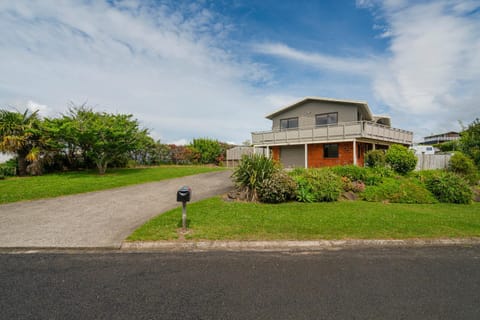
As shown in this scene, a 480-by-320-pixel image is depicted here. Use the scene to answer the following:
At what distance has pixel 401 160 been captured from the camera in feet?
43.0

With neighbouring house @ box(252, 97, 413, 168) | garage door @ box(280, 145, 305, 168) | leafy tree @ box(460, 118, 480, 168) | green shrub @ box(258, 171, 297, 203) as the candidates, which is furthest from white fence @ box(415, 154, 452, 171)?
green shrub @ box(258, 171, 297, 203)

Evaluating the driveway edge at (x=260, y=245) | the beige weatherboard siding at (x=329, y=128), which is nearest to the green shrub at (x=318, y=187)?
the driveway edge at (x=260, y=245)

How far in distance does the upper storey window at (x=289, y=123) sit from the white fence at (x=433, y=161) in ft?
36.2

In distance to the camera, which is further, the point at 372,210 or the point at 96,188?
the point at 96,188

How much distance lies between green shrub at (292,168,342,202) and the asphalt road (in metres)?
4.75

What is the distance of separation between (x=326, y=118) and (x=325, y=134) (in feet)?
9.04

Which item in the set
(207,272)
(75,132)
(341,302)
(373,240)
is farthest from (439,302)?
(75,132)

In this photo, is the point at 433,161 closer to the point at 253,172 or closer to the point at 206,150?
the point at 253,172

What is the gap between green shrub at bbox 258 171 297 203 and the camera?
906 centimetres

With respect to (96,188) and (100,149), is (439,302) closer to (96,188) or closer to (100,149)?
(96,188)

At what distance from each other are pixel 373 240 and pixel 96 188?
11839mm

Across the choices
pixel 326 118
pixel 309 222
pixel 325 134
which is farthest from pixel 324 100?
pixel 309 222

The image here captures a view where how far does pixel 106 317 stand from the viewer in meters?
2.65

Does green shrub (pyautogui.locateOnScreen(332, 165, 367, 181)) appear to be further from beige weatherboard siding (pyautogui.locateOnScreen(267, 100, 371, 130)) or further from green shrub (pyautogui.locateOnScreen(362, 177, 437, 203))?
beige weatherboard siding (pyautogui.locateOnScreen(267, 100, 371, 130))
